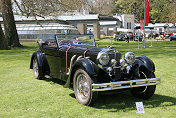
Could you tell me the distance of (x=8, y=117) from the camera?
4.40 metres

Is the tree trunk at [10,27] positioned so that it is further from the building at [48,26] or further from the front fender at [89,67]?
the front fender at [89,67]

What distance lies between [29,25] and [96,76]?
3737 cm

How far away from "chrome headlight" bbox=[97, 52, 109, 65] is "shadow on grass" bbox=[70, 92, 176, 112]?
94cm

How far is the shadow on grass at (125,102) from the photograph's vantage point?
16.1 ft

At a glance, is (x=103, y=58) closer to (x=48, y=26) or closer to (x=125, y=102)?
(x=125, y=102)

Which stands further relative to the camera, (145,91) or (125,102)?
(145,91)

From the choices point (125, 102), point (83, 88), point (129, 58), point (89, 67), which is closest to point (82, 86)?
point (83, 88)

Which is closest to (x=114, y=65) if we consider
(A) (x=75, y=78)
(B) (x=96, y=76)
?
(B) (x=96, y=76)

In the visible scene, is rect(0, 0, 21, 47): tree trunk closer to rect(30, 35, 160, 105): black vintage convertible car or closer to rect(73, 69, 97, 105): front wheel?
rect(30, 35, 160, 105): black vintage convertible car

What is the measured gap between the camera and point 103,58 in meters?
4.99

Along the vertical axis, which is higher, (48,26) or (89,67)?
(48,26)

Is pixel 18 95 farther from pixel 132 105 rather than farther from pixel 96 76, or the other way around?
pixel 132 105

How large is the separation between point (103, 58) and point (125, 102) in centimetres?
118

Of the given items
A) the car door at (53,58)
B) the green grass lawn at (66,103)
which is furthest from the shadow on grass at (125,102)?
the car door at (53,58)
